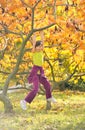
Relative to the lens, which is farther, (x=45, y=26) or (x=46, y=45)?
(x=46, y=45)

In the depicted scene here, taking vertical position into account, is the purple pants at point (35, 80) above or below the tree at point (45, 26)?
below

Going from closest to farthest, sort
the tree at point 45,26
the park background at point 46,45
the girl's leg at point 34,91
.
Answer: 1. the park background at point 46,45
2. the tree at point 45,26
3. the girl's leg at point 34,91

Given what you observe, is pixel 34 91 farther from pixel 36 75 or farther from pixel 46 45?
pixel 46 45

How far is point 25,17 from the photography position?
9.62 m

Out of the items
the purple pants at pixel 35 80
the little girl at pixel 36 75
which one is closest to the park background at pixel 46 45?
the little girl at pixel 36 75

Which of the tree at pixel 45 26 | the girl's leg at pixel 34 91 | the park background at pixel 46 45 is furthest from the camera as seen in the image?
the girl's leg at pixel 34 91

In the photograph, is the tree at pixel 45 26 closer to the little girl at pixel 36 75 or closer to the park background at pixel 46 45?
the park background at pixel 46 45

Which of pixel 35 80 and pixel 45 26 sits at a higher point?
pixel 45 26

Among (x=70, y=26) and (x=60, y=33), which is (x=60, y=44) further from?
(x=70, y=26)

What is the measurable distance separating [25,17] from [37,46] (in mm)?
1424

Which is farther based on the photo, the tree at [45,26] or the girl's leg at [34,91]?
the girl's leg at [34,91]

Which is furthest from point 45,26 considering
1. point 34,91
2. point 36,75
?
point 34,91

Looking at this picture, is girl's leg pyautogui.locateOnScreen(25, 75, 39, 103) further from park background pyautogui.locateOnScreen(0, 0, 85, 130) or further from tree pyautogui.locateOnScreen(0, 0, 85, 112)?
tree pyautogui.locateOnScreen(0, 0, 85, 112)

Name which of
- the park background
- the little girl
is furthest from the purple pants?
the park background
